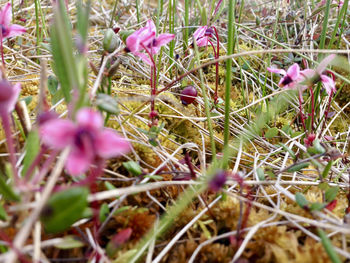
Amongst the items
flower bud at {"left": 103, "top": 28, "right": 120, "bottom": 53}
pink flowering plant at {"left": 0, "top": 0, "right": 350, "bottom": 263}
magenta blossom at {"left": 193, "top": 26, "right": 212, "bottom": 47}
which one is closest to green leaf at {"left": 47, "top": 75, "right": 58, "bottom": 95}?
pink flowering plant at {"left": 0, "top": 0, "right": 350, "bottom": 263}

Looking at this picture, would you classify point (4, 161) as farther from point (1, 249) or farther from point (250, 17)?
point (250, 17)

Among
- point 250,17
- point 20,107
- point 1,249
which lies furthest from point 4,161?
point 250,17

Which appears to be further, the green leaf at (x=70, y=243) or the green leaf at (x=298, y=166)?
the green leaf at (x=298, y=166)

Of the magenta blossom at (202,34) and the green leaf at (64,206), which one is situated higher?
the magenta blossom at (202,34)

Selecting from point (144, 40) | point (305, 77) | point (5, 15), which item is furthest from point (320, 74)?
point (5, 15)

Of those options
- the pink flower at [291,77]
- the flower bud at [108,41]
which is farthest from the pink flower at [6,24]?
the pink flower at [291,77]

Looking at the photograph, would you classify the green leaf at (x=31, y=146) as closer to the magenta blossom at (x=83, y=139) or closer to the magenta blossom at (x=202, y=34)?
the magenta blossom at (x=83, y=139)

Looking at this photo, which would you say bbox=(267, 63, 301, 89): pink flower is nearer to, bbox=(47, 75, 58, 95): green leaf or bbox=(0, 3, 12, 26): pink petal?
bbox=(47, 75, 58, 95): green leaf
